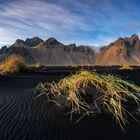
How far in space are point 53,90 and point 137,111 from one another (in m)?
2.47

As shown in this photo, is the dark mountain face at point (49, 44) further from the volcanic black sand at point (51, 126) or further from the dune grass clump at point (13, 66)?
the volcanic black sand at point (51, 126)

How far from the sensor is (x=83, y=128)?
6.09 meters

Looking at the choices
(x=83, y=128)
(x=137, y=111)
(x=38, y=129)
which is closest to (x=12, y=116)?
(x=38, y=129)

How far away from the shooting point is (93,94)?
7906 mm

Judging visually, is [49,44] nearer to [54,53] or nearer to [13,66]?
[54,53]

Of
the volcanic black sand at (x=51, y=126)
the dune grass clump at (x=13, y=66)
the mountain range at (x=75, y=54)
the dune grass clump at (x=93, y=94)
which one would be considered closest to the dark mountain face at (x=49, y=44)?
the mountain range at (x=75, y=54)

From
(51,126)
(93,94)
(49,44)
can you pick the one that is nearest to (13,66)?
(93,94)

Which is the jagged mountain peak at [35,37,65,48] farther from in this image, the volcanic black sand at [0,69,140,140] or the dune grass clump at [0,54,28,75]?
the volcanic black sand at [0,69,140,140]

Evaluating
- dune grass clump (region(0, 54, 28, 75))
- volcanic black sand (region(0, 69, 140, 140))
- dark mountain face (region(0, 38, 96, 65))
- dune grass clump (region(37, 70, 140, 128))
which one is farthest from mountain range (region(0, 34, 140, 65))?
volcanic black sand (region(0, 69, 140, 140))

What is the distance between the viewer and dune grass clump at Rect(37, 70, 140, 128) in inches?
283

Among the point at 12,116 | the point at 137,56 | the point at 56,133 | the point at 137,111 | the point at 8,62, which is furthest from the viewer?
the point at 137,56

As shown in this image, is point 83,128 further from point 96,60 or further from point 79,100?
point 96,60

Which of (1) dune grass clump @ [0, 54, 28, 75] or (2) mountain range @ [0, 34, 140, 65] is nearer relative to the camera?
(1) dune grass clump @ [0, 54, 28, 75]

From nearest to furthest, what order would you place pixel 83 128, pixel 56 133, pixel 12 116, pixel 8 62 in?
pixel 56 133, pixel 83 128, pixel 12 116, pixel 8 62
